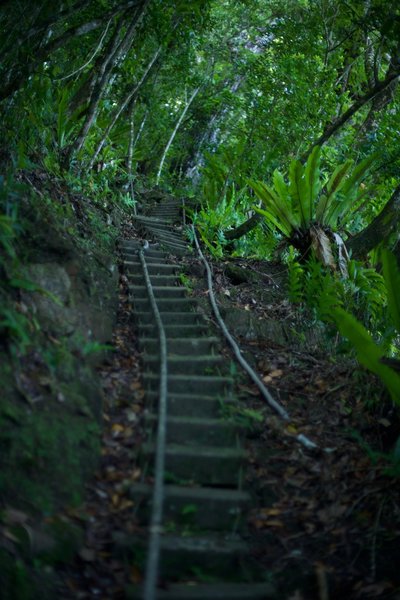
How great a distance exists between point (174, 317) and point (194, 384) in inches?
58.3

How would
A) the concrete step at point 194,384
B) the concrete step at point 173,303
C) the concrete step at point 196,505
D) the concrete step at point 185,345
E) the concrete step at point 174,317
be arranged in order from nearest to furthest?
the concrete step at point 196,505 → the concrete step at point 194,384 → the concrete step at point 185,345 → the concrete step at point 174,317 → the concrete step at point 173,303

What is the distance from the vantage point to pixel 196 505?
3.59 meters

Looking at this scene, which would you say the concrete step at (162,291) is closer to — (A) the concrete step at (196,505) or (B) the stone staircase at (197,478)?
(B) the stone staircase at (197,478)

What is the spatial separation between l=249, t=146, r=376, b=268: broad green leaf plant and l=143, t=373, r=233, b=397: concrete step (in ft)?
9.59

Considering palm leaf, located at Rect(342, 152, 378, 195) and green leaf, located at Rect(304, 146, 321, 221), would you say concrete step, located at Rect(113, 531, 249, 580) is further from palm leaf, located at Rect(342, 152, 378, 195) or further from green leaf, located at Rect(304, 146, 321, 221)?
palm leaf, located at Rect(342, 152, 378, 195)

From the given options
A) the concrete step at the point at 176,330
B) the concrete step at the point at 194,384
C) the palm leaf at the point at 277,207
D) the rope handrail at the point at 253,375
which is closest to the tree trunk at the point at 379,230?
the palm leaf at the point at 277,207

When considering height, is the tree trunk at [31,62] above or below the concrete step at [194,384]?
above

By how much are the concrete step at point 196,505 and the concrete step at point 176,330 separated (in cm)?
228

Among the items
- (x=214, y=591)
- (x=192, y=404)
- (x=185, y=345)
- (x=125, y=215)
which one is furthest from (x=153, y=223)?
(x=214, y=591)

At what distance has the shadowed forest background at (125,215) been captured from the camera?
12.0 ft

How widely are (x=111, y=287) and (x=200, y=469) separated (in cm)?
290

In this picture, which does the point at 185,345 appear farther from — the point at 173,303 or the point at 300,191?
the point at 300,191

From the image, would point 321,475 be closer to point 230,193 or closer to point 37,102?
point 37,102

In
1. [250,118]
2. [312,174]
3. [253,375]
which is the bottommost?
[253,375]
